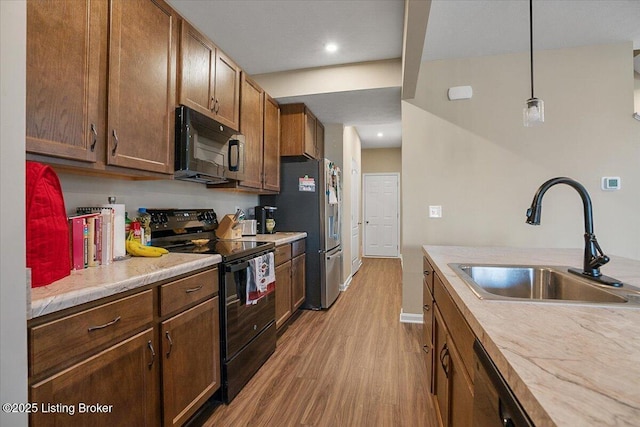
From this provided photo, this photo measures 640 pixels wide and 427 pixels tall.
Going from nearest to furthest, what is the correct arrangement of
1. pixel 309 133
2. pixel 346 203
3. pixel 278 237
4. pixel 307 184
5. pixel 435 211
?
pixel 278 237
pixel 435 211
pixel 307 184
pixel 309 133
pixel 346 203

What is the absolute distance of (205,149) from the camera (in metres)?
2.01

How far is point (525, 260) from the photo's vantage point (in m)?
1.59

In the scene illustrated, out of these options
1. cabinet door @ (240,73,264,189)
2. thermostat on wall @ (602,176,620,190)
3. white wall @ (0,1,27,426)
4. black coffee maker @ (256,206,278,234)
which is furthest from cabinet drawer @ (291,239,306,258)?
thermostat on wall @ (602,176,620,190)

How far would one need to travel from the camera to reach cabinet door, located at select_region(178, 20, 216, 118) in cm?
187

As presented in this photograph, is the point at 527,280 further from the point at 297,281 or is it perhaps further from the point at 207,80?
the point at 207,80

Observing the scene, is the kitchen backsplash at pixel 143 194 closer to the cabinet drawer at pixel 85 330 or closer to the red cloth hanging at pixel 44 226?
the red cloth hanging at pixel 44 226

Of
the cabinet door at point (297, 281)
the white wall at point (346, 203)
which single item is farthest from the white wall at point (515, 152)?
the white wall at point (346, 203)

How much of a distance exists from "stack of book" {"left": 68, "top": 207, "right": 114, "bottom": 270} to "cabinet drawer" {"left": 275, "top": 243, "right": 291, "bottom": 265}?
1309mm

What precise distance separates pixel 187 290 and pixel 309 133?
254 cm

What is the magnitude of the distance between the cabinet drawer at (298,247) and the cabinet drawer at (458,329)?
1764 millimetres

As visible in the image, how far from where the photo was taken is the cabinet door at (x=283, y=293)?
8.69 ft

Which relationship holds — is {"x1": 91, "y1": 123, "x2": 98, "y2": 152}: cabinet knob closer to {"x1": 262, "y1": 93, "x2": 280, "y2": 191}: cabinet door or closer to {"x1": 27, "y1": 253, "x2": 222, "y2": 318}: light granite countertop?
{"x1": 27, "y1": 253, "x2": 222, "y2": 318}: light granite countertop

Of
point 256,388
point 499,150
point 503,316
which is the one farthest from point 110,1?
point 499,150

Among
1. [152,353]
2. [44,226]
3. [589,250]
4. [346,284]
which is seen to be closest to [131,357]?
[152,353]
